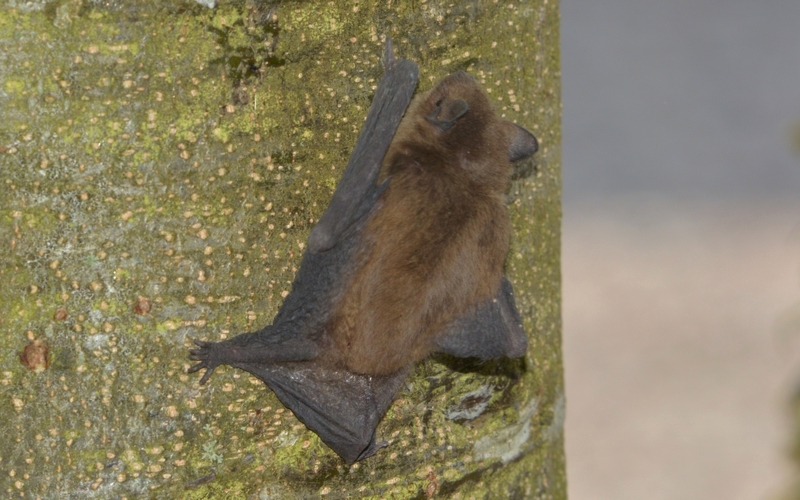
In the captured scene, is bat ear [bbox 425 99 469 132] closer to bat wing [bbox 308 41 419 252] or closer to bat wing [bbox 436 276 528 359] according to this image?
A: bat wing [bbox 308 41 419 252]

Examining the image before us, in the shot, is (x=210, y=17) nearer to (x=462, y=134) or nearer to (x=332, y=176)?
(x=332, y=176)

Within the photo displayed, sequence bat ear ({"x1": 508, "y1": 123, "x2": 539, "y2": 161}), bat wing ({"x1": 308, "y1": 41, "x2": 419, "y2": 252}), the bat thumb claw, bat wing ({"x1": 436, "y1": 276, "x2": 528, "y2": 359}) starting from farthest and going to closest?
bat ear ({"x1": 508, "y1": 123, "x2": 539, "y2": 161}) → bat wing ({"x1": 436, "y1": 276, "x2": 528, "y2": 359}) → bat wing ({"x1": 308, "y1": 41, "x2": 419, "y2": 252}) → the bat thumb claw

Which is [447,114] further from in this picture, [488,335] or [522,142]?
[488,335]

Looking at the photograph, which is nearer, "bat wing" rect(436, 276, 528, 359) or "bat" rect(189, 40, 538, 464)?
"bat" rect(189, 40, 538, 464)

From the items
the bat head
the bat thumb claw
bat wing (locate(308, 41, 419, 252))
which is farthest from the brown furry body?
the bat thumb claw

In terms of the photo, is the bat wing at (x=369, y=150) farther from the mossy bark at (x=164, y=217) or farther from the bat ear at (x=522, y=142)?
the bat ear at (x=522, y=142)

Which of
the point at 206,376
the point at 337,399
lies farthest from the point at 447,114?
the point at 206,376
